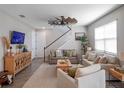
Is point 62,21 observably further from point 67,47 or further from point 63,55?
point 67,47

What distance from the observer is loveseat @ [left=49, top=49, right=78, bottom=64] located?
29.6 feet

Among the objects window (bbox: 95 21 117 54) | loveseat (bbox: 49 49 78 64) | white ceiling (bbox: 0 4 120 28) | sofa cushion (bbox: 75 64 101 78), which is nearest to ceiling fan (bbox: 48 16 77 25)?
white ceiling (bbox: 0 4 120 28)

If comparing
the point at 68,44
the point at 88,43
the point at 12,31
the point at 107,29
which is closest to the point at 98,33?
the point at 107,29

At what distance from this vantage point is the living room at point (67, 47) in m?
3.78

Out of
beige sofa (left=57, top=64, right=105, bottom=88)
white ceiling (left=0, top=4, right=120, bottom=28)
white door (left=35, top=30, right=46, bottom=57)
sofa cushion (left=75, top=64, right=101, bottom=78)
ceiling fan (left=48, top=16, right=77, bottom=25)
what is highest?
white ceiling (left=0, top=4, right=120, bottom=28)

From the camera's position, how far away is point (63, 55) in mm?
9461

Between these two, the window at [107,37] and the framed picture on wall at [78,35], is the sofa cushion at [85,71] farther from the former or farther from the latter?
the framed picture on wall at [78,35]

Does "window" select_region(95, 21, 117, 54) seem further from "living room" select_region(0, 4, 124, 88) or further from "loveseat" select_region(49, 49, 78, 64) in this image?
"loveseat" select_region(49, 49, 78, 64)

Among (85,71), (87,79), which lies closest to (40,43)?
(85,71)

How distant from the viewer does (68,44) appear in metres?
10.3

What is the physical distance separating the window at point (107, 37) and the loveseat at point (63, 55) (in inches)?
60.6

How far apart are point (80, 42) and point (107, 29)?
152 inches

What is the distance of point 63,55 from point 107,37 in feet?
11.3

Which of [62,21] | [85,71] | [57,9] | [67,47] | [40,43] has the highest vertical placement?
[57,9]
